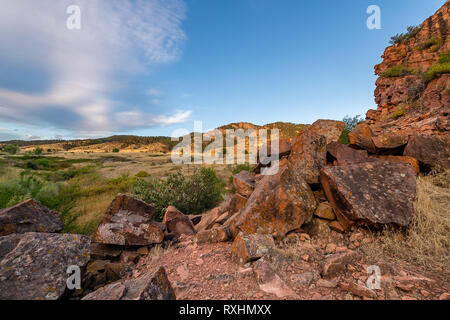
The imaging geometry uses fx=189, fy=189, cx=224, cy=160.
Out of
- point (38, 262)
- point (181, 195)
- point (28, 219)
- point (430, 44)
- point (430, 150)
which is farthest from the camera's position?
point (430, 44)

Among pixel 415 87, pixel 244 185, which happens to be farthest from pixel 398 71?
pixel 244 185

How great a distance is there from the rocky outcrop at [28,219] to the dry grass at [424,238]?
6513 mm

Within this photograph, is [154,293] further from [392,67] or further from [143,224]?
[392,67]

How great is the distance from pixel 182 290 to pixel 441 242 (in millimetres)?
4381

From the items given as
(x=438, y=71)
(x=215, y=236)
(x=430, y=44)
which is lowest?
(x=215, y=236)

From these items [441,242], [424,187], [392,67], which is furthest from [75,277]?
[392,67]

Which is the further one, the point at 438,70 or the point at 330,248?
the point at 438,70

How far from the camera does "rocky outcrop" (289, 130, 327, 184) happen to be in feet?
16.1

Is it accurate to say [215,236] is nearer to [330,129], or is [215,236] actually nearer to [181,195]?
[181,195]

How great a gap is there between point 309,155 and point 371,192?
5.49 feet

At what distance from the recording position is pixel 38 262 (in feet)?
8.87

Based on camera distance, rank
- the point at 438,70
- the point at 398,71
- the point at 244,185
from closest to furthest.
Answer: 1. the point at 244,185
2. the point at 438,70
3. the point at 398,71

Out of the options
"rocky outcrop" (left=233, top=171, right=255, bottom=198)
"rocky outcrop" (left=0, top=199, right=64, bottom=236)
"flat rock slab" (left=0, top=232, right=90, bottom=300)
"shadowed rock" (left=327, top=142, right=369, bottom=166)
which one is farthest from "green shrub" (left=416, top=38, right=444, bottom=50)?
"rocky outcrop" (left=0, top=199, right=64, bottom=236)
